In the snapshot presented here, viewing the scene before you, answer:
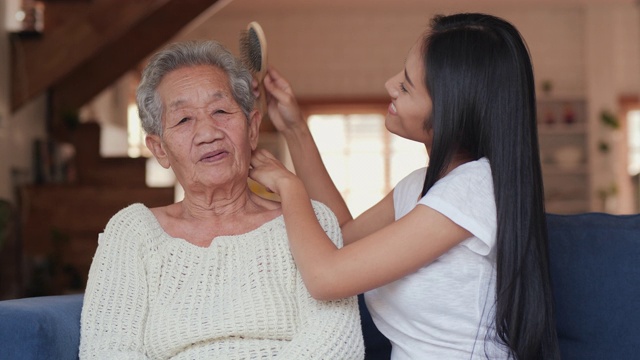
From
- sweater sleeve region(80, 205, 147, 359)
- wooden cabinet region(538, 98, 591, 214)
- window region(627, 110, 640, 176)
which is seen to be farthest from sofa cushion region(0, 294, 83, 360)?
window region(627, 110, 640, 176)

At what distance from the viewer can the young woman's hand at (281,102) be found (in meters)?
2.48

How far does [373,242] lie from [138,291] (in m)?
0.58

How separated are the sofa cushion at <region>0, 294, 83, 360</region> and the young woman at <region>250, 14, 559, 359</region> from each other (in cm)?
52

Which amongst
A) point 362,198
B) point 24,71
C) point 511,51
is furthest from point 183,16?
point 511,51

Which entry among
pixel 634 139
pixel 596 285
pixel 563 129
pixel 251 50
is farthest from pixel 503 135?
pixel 634 139

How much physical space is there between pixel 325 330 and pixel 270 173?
379 millimetres

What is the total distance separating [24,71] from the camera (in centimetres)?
603

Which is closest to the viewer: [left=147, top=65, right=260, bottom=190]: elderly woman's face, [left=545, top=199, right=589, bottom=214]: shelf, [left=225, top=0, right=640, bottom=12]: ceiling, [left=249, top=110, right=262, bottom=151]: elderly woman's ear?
A: [left=147, top=65, right=260, bottom=190]: elderly woman's face

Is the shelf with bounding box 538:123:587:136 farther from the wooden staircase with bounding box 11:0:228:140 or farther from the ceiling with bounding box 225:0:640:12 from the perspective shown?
the wooden staircase with bounding box 11:0:228:140

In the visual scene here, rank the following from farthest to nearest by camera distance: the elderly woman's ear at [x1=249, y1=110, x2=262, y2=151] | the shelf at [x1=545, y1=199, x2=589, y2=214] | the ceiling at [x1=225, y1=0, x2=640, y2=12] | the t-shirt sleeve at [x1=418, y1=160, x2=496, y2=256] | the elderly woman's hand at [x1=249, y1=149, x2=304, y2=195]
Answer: the shelf at [x1=545, y1=199, x2=589, y2=214], the ceiling at [x1=225, y1=0, x2=640, y2=12], the elderly woman's ear at [x1=249, y1=110, x2=262, y2=151], the elderly woman's hand at [x1=249, y1=149, x2=304, y2=195], the t-shirt sleeve at [x1=418, y1=160, x2=496, y2=256]

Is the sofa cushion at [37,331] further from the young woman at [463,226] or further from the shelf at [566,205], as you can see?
the shelf at [566,205]

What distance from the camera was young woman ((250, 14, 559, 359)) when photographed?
71.0 inches

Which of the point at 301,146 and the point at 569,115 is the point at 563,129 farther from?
the point at 301,146

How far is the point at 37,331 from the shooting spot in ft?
6.01
